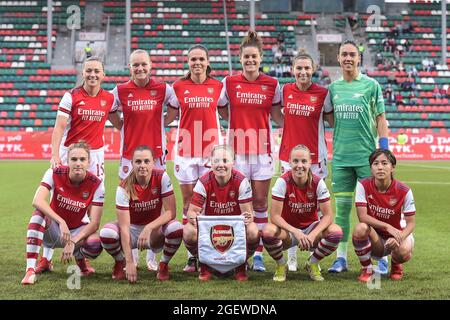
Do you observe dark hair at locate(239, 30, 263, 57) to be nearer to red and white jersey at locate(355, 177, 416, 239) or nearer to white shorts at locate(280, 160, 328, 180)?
white shorts at locate(280, 160, 328, 180)

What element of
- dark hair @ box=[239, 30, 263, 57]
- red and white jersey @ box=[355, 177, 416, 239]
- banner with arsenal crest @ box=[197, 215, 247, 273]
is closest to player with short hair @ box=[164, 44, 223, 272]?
dark hair @ box=[239, 30, 263, 57]

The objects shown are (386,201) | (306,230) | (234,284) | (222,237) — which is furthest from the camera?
(306,230)

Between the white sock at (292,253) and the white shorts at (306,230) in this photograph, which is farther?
the white sock at (292,253)

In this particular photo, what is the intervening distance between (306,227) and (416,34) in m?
28.0

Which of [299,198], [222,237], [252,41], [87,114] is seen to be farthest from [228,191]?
[87,114]

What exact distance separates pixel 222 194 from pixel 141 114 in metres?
1.11

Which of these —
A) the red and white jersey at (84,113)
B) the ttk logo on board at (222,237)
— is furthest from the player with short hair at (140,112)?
the ttk logo on board at (222,237)

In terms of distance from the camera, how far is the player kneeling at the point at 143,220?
4504 mm

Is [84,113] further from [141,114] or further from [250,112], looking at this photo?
[250,112]

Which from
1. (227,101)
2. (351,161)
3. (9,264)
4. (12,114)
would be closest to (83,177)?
(9,264)

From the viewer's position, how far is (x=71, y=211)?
15.4ft

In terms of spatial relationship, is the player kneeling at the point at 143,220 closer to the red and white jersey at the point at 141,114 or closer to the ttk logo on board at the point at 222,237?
the ttk logo on board at the point at 222,237

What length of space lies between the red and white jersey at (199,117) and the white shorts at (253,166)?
0.26m

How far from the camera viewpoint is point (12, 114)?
81.9 feet
